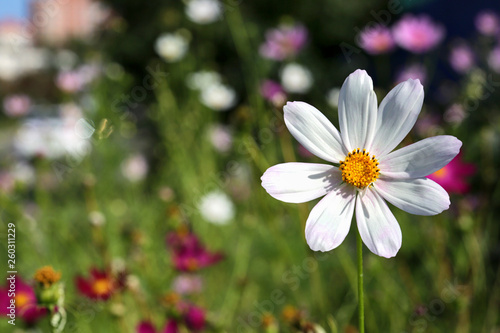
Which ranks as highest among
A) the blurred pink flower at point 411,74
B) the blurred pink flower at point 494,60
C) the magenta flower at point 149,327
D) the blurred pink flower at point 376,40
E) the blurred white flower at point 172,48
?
the blurred white flower at point 172,48

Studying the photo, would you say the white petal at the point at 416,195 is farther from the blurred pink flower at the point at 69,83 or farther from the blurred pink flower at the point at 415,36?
the blurred pink flower at the point at 69,83

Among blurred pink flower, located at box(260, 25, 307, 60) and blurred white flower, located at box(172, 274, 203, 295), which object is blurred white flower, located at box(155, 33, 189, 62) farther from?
blurred white flower, located at box(172, 274, 203, 295)

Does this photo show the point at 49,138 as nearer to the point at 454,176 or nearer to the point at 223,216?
the point at 223,216

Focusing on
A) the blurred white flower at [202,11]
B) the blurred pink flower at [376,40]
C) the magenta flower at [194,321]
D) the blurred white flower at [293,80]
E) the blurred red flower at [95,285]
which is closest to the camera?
the magenta flower at [194,321]

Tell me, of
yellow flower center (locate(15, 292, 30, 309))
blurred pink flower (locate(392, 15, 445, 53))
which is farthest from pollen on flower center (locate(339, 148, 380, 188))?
blurred pink flower (locate(392, 15, 445, 53))

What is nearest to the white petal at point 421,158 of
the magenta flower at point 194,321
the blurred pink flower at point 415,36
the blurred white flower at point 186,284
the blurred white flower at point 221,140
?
the magenta flower at point 194,321

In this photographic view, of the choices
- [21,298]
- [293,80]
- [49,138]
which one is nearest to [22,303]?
[21,298]

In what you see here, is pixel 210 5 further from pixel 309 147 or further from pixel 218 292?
pixel 309 147
